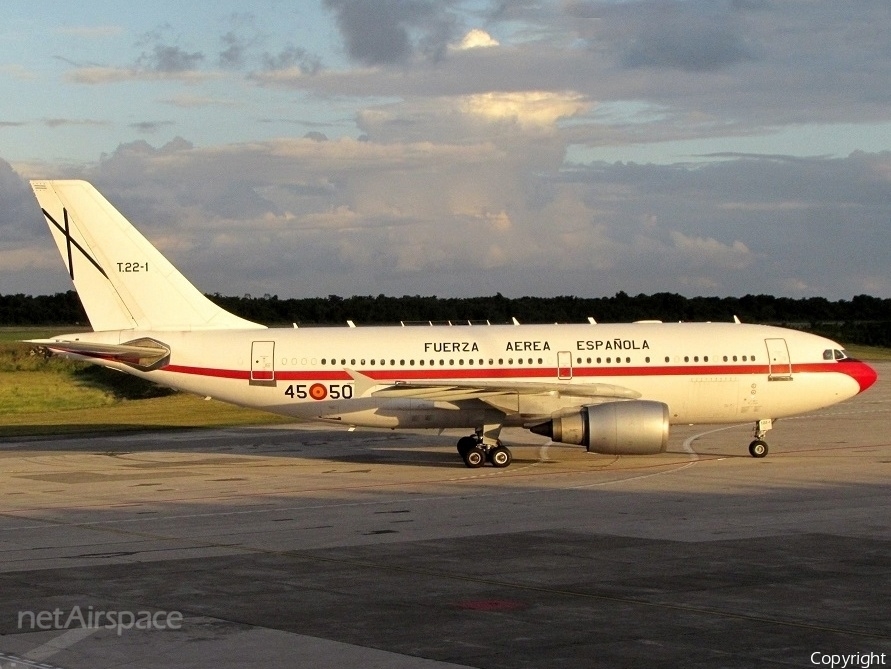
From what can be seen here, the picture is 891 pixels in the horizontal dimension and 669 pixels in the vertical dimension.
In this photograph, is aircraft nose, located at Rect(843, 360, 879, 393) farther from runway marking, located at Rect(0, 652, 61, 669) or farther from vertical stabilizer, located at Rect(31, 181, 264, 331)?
runway marking, located at Rect(0, 652, 61, 669)

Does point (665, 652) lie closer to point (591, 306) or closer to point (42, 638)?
point (42, 638)

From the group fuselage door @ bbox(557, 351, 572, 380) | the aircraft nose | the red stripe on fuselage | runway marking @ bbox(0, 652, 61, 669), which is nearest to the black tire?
the red stripe on fuselage

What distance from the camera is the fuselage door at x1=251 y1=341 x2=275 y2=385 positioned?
122 feet

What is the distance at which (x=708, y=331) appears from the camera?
3775 centimetres

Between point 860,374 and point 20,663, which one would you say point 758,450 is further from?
point 20,663

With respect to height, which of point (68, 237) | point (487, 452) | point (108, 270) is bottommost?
point (487, 452)

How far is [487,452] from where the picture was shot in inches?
1430

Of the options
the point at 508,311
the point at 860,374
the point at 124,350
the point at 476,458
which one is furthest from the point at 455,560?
the point at 508,311

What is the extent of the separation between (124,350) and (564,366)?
1331 cm

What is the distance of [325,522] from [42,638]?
1071cm

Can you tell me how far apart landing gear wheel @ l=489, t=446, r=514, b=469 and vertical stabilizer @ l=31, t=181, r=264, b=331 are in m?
9.51

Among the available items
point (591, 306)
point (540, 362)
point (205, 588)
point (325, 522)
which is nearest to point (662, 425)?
point (540, 362)

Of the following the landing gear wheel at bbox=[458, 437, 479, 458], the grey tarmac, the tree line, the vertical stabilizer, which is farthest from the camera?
the tree line

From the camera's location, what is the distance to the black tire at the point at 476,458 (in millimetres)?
36125
